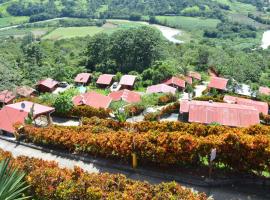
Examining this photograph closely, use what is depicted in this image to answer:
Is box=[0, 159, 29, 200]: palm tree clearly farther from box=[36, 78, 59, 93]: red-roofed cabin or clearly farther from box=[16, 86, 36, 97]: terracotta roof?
box=[36, 78, 59, 93]: red-roofed cabin

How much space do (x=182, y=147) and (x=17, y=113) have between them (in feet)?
48.5

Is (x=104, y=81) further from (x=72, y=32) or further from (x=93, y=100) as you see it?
(x=72, y=32)

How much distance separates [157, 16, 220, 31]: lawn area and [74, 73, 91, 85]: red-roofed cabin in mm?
85660

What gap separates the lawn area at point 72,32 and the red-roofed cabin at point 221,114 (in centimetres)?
9911

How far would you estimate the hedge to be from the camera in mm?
15891

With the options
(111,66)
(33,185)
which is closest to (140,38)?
(111,66)

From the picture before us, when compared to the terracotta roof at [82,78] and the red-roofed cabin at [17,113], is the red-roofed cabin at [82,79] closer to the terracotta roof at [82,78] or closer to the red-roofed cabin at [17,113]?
the terracotta roof at [82,78]

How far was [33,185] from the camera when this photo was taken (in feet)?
58.1

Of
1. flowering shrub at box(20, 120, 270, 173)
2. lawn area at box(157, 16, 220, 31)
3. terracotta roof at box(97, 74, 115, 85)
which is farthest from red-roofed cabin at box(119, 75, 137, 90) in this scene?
lawn area at box(157, 16, 220, 31)

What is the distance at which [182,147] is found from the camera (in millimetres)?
19688

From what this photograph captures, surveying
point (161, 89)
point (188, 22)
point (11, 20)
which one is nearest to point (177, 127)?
point (161, 89)

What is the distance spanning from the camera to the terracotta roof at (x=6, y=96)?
129 feet

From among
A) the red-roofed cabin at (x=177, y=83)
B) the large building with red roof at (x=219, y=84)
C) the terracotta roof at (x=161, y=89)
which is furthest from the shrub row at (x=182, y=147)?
the red-roofed cabin at (x=177, y=83)

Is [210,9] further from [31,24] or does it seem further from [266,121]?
[266,121]
